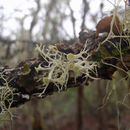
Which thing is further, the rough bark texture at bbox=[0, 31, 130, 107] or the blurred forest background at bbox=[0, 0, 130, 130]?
the blurred forest background at bbox=[0, 0, 130, 130]

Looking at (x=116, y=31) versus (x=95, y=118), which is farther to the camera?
(x=95, y=118)

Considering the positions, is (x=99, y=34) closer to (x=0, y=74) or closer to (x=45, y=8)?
(x=0, y=74)

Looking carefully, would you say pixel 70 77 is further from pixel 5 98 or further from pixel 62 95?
pixel 62 95

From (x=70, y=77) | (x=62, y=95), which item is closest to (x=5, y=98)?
(x=70, y=77)

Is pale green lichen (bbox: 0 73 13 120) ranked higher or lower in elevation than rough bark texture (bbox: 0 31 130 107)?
lower

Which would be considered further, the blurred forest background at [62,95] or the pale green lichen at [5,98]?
the blurred forest background at [62,95]

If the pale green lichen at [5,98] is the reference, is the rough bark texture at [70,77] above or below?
above

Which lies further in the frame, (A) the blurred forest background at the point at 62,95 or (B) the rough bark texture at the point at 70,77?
(A) the blurred forest background at the point at 62,95

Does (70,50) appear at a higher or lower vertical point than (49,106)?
higher

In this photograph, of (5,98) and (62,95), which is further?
(62,95)

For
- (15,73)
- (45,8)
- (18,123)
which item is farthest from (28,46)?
(18,123)

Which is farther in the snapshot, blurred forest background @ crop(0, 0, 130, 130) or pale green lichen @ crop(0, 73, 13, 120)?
blurred forest background @ crop(0, 0, 130, 130)
